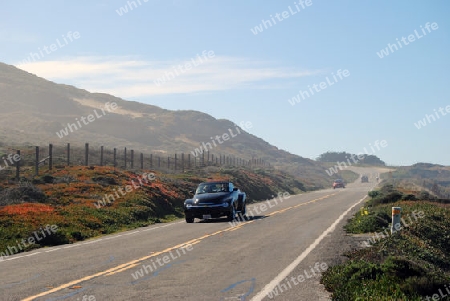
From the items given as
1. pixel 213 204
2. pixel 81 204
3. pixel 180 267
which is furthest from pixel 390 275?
pixel 81 204

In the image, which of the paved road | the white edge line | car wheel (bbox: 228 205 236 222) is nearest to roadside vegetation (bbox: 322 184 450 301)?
the paved road

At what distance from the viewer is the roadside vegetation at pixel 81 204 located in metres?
20.9

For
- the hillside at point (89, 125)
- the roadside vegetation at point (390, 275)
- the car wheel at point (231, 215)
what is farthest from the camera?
the hillside at point (89, 125)

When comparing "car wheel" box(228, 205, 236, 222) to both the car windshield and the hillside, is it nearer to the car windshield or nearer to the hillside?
the car windshield

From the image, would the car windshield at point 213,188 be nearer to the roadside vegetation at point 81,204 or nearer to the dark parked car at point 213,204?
the dark parked car at point 213,204

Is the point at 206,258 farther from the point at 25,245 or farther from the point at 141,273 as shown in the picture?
the point at 25,245

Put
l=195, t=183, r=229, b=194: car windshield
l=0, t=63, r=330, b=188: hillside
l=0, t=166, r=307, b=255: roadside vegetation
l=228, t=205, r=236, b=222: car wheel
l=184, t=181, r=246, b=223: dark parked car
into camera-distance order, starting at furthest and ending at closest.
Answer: l=0, t=63, r=330, b=188: hillside
l=195, t=183, r=229, b=194: car windshield
l=228, t=205, r=236, b=222: car wheel
l=184, t=181, r=246, b=223: dark parked car
l=0, t=166, r=307, b=255: roadside vegetation

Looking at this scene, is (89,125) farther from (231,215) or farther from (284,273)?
(284,273)

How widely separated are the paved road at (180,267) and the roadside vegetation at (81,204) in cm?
239

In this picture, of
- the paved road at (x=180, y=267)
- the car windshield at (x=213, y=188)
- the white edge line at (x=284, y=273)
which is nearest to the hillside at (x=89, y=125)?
the car windshield at (x=213, y=188)

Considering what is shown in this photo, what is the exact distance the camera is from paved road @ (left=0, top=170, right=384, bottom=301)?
33.4 ft

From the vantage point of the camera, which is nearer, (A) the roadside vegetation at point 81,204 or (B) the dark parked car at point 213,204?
(A) the roadside vegetation at point 81,204

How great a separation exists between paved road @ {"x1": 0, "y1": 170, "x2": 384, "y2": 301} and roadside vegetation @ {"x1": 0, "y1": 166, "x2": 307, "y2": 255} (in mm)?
2391

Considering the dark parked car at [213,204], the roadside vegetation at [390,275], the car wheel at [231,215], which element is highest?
the dark parked car at [213,204]
